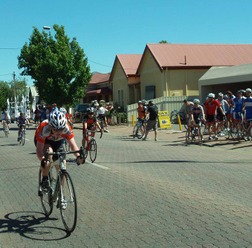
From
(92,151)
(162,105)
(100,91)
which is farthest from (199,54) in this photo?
(92,151)

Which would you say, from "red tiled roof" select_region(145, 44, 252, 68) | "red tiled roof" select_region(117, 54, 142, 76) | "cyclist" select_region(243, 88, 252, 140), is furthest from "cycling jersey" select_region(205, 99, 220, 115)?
"red tiled roof" select_region(117, 54, 142, 76)

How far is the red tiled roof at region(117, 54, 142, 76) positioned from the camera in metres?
42.7

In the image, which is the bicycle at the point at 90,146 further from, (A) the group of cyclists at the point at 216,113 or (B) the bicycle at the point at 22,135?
(B) the bicycle at the point at 22,135

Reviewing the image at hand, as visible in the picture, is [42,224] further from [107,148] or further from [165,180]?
[107,148]

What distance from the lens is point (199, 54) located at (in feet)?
126

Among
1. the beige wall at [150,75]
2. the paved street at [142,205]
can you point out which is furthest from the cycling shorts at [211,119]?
the beige wall at [150,75]

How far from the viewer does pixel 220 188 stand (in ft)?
28.2

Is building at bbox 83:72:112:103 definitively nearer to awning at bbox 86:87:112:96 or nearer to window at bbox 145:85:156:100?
awning at bbox 86:87:112:96

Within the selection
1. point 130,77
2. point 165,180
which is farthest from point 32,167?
point 130,77

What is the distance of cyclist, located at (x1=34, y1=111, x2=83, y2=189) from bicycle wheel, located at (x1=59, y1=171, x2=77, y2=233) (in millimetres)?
413

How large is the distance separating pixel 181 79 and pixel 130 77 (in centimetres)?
686

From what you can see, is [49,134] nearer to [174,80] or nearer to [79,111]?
[174,80]

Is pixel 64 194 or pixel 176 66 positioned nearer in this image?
pixel 64 194

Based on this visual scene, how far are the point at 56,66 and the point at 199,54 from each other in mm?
11910
